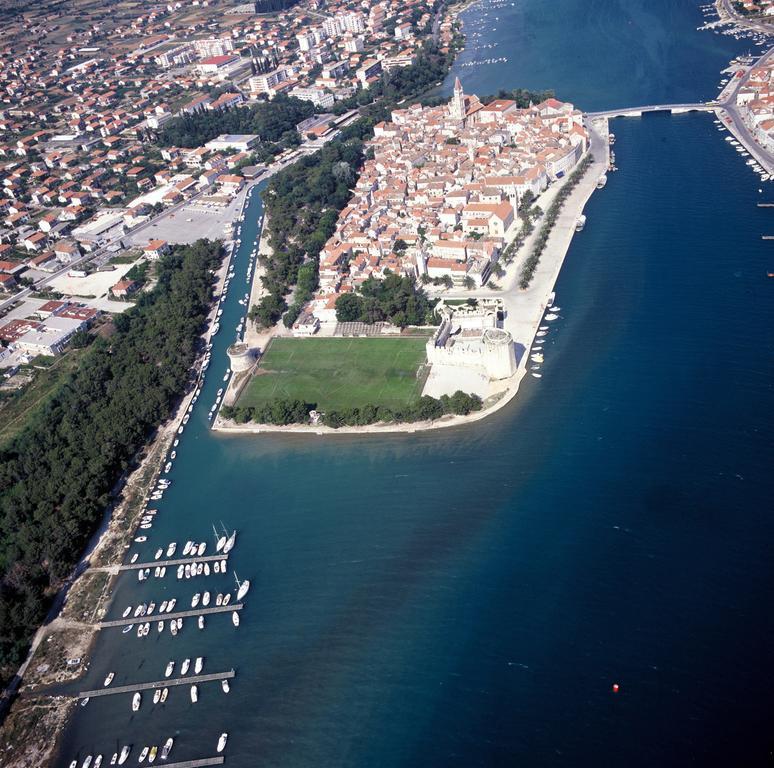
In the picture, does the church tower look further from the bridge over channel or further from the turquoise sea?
the turquoise sea

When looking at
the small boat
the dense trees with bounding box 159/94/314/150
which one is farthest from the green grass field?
the dense trees with bounding box 159/94/314/150

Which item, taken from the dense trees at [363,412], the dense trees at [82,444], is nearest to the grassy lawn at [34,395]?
the dense trees at [82,444]

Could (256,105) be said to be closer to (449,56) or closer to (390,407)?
(449,56)

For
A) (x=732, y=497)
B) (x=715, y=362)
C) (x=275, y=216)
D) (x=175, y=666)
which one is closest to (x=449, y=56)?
(x=275, y=216)

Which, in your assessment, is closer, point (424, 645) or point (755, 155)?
point (424, 645)

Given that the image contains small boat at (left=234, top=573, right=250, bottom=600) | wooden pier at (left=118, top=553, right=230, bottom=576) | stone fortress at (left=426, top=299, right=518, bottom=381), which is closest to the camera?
small boat at (left=234, top=573, right=250, bottom=600)

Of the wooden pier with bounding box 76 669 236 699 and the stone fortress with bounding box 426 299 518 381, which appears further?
the stone fortress with bounding box 426 299 518 381

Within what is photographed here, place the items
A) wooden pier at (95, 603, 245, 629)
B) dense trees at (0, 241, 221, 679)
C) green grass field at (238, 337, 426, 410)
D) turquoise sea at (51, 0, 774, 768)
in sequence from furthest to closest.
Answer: green grass field at (238, 337, 426, 410) → dense trees at (0, 241, 221, 679) → wooden pier at (95, 603, 245, 629) → turquoise sea at (51, 0, 774, 768)

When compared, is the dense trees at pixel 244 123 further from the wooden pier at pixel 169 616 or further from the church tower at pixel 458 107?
the wooden pier at pixel 169 616
